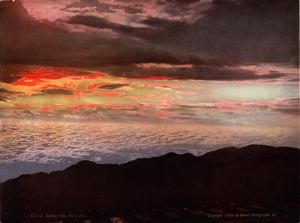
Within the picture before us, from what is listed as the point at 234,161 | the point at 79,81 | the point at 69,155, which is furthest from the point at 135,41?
the point at 234,161

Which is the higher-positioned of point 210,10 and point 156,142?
point 210,10

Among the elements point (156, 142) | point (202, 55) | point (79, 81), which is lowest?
point (156, 142)

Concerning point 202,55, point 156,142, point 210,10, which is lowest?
point 156,142

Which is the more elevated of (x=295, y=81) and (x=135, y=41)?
(x=135, y=41)

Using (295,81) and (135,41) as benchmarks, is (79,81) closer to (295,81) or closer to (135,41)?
(135,41)

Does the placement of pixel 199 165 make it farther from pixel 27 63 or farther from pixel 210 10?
pixel 27 63

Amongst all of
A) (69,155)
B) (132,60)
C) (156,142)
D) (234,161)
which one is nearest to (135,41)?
(132,60)
